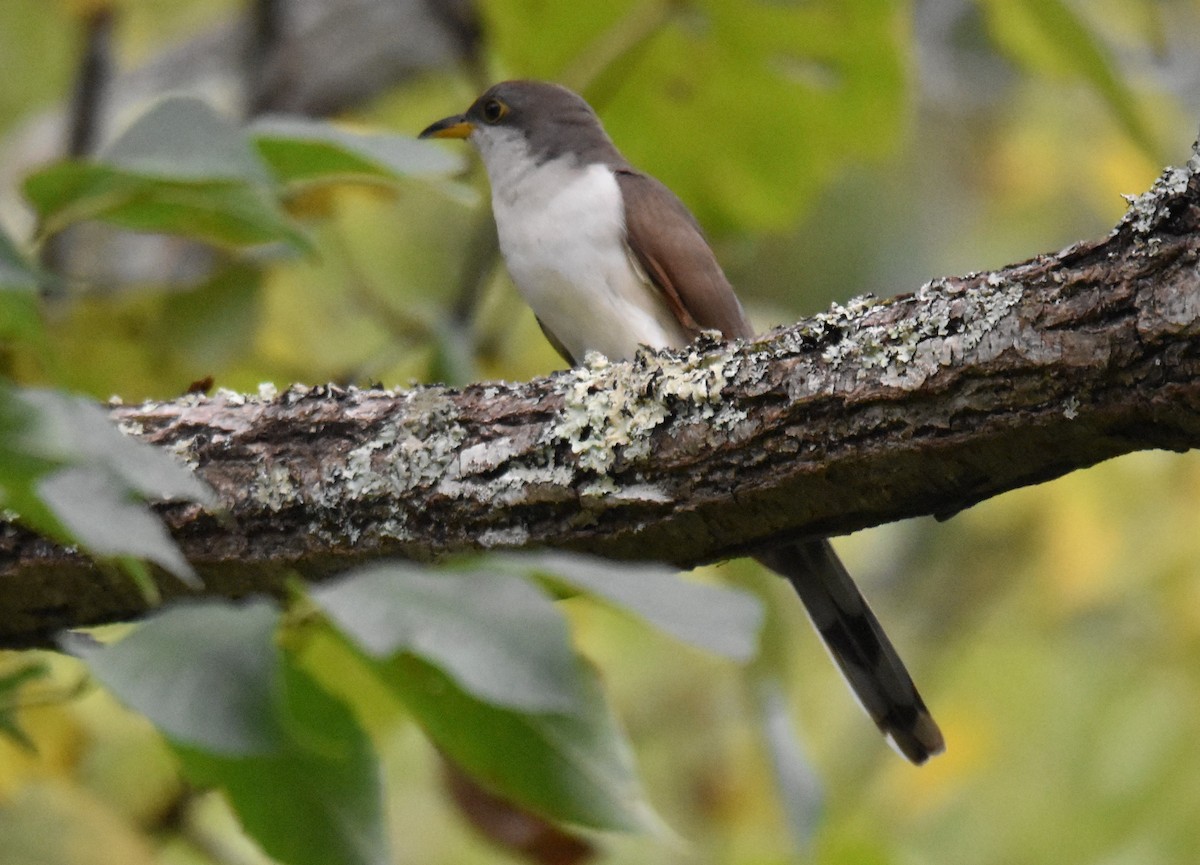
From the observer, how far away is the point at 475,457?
292cm

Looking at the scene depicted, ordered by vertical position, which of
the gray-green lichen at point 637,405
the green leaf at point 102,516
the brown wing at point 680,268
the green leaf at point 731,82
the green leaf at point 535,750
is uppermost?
the green leaf at point 731,82

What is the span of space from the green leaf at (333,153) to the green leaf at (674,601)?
4.02 feet

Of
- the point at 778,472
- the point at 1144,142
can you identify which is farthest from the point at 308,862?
the point at 1144,142

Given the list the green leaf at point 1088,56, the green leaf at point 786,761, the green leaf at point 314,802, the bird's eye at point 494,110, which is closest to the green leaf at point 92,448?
the green leaf at point 314,802

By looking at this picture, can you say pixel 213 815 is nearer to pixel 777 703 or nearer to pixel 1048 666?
pixel 777 703

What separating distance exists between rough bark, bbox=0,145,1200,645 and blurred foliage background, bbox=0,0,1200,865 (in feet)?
1.50

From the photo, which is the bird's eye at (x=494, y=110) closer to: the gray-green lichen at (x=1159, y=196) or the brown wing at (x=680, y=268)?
the brown wing at (x=680, y=268)

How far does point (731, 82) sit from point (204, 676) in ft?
13.5

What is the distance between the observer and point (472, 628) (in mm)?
1308

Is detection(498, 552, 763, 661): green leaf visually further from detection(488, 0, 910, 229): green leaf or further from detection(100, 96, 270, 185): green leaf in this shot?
detection(488, 0, 910, 229): green leaf

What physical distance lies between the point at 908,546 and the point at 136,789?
212 inches

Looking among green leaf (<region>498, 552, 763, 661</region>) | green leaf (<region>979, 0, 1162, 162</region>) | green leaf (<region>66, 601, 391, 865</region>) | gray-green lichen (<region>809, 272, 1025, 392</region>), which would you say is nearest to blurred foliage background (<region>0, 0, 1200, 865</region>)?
green leaf (<region>979, 0, 1162, 162</region>)

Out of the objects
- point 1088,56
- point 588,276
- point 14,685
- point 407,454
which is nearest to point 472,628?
point 14,685

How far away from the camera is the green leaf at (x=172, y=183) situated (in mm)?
2127
